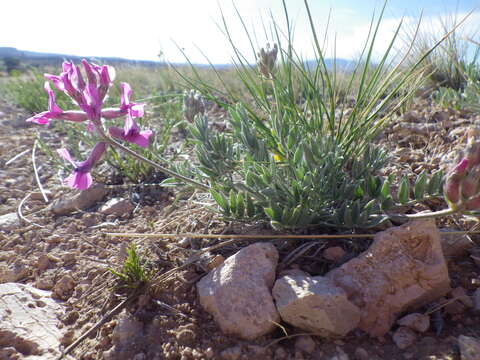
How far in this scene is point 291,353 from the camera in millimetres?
1511

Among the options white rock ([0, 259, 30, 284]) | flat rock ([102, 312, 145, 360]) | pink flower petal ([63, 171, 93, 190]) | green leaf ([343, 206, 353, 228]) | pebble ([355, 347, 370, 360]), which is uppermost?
pink flower petal ([63, 171, 93, 190])

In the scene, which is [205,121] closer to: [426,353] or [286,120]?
[286,120]

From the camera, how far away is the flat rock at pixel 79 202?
280 centimetres

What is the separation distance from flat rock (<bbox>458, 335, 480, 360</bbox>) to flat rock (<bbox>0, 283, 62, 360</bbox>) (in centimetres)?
151

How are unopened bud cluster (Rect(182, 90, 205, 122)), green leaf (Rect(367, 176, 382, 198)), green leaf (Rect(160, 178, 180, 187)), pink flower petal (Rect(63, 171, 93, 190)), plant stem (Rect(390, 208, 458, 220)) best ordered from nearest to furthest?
plant stem (Rect(390, 208, 458, 220))
pink flower petal (Rect(63, 171, 93, 190))
green leaf (Rect(367, 176, 382, 198))
green leaf (Rect(160, 178, 180, 187))
unopened bud cluster (Rect(182, 90, 205, 122))

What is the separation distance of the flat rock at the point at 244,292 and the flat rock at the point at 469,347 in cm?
65

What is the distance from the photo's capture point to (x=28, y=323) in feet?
5.59

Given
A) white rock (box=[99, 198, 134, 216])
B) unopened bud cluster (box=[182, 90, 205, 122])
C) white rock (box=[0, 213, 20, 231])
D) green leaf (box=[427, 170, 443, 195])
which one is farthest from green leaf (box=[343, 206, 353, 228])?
white rock (box=[0, 213, 20, 231])

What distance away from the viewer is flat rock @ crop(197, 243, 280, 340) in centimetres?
157

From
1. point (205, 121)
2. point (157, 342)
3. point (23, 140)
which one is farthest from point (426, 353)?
point (23, 140)

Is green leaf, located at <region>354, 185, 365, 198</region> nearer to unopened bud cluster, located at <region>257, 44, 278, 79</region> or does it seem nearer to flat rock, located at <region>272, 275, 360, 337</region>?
flat rock, located at <region>272, 275, 360, 337</region>

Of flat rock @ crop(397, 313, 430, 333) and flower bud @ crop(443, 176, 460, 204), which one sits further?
flat rock @ crop(397, 313, 430, 333)

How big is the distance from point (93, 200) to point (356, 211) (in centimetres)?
197

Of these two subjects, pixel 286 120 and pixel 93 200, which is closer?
pixel 286 120
